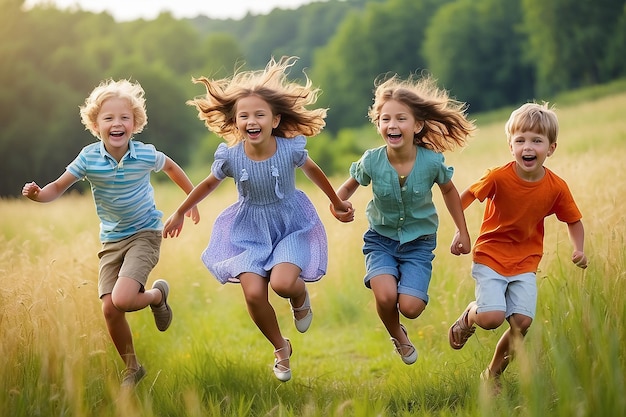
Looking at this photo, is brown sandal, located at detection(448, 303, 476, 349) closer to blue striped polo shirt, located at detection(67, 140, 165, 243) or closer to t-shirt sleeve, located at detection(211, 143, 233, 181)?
t-shirt sleeve, located at detection(211, 143, 233, 181)

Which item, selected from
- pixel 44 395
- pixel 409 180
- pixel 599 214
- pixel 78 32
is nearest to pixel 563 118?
pixel 599 214

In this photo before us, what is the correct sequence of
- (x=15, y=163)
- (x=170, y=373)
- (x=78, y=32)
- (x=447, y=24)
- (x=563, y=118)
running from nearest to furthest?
(x=170, y=373)
(x=563, y=118)
(x=15, y=163)
(x=78, y=32)
(x=447, y=24)

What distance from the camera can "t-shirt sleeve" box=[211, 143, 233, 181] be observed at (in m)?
5.27

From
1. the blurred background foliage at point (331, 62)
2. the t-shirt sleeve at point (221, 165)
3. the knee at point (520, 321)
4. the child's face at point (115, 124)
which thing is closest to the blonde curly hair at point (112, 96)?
the child's face at point (115, 124)

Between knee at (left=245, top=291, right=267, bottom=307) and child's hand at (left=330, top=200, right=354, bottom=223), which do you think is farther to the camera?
child's hand at (left=330, top=200, right=354, bottom=223)

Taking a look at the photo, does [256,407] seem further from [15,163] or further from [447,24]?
[447,24]

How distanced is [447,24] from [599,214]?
162ft

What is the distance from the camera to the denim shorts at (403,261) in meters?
5.23

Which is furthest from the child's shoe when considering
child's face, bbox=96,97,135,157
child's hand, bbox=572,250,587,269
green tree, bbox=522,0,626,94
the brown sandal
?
green tree, bbox=522,0,626,94

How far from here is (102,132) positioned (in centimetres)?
545

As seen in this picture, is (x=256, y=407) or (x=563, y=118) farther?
(x=563, y=118)

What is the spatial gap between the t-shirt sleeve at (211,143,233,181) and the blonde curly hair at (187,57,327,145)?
6.6 inches

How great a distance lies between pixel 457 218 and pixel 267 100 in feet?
4.90

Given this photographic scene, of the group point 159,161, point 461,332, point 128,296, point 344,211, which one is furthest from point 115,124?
point 461,332
